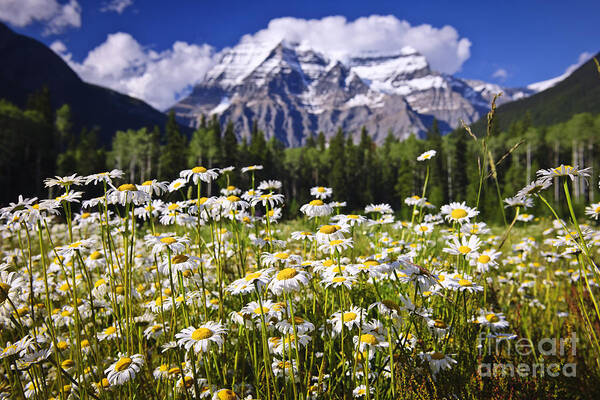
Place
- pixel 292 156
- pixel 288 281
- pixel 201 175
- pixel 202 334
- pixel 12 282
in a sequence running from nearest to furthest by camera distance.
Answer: pixel 288 281 → pixel 202 334 → pixel 12 282 → pixel 201 175 → pixel 292 156

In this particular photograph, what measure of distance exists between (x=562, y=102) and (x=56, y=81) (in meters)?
227

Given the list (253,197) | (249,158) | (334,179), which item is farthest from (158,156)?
(253,197)

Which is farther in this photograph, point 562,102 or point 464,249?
point 562,102

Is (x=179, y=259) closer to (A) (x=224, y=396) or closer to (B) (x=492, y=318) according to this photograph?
(A) (x=224, y=396)

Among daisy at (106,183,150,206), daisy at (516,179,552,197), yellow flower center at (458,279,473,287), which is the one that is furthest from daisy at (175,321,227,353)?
daisy at (516,179,552,197)

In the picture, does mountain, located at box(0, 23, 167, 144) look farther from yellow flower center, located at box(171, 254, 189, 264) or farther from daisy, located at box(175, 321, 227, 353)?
daisy, located at box(175, 321, 227, 353)

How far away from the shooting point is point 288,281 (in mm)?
1595

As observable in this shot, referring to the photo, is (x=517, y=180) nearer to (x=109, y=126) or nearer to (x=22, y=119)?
(x=22, y=119)

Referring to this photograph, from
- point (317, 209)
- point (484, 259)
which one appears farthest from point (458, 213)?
point (317, 209)

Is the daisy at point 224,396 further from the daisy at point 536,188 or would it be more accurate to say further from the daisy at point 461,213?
the daisy at point 461,213

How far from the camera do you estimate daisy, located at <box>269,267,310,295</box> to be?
157 centimetres

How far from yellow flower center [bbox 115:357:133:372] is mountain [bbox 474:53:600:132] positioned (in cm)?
14825

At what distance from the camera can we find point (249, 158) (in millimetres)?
47312

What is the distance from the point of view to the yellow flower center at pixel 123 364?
1730mm
